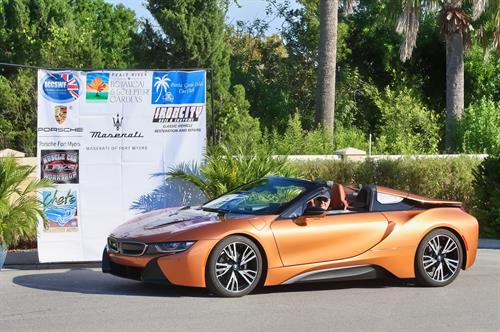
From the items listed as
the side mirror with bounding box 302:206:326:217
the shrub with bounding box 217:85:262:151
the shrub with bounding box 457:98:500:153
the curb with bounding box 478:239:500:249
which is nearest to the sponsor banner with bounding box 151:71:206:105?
the side mirror with bounding box 302:206:326:217

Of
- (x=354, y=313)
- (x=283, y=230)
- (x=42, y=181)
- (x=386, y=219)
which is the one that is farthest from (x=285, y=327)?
(x=42, y=181)

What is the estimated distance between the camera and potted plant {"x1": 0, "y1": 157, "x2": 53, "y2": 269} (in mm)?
11398

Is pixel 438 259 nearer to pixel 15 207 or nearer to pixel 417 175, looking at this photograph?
pixel 15 207

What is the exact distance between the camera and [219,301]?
9.00 meters

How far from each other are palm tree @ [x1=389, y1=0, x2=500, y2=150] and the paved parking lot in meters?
11.9

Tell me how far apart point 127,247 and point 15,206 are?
9.84 ft

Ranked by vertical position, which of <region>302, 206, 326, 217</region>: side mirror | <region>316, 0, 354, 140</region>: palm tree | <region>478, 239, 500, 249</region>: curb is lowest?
<region>478, 239, 500, 249</region>: curb

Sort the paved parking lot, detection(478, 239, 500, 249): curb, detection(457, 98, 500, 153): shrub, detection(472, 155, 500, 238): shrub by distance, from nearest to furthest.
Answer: the paved parking lot
detection(478, 239, 500, 249): curb
detection(472, 155, 500, 238): shrub
detection(457, 98, 500, 153): shrub

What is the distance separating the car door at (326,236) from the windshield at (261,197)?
363 millimetres

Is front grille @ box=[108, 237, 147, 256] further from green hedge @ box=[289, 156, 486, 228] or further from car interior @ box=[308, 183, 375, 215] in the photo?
green hedge @ box=[289, 156, 486, 228]

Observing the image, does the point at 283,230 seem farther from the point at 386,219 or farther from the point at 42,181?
the point at 42,181

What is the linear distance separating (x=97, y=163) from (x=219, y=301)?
4004 mm

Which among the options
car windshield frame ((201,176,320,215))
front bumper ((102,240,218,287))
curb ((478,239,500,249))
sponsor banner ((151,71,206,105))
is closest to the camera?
front bumper ((102,240,218,287))

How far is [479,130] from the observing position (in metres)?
22.8
